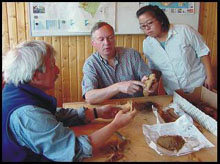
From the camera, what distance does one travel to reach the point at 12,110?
0.96m

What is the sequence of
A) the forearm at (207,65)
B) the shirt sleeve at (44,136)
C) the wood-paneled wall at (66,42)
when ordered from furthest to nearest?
1. the wood-paneled wall at (66,42)
2. the forearm at (207,65)
3. the shirt sleeve at (44,136)

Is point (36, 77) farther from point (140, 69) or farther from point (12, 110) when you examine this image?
point (140, 69)

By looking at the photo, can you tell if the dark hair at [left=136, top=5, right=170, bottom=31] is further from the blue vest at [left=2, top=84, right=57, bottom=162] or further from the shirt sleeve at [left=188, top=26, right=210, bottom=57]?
the blue vest at [left=2, top=84, right=57, bottom=162]

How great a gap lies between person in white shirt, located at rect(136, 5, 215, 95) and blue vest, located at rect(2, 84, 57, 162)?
125 cm

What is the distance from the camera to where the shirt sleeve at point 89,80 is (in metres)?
1.74

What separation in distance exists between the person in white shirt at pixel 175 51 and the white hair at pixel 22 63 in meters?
1.15

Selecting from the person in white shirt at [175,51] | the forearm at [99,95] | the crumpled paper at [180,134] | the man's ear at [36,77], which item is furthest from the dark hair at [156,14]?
the man's ear at [36,77]

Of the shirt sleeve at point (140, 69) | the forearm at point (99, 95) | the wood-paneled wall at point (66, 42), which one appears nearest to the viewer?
the forearm at point (99, 95)

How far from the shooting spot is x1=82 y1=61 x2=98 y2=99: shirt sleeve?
1.74 meters

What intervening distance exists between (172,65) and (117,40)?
112 cm

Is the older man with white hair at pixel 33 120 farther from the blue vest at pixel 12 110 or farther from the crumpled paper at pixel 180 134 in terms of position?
the crumpled paper at pixel 180 134

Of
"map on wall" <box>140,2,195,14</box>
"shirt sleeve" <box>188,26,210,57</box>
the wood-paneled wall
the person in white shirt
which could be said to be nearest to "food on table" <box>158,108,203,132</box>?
the person in white shirt

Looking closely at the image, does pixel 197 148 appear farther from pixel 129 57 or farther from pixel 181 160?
pixel 129 57

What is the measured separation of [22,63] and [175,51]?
1374 millimetres
